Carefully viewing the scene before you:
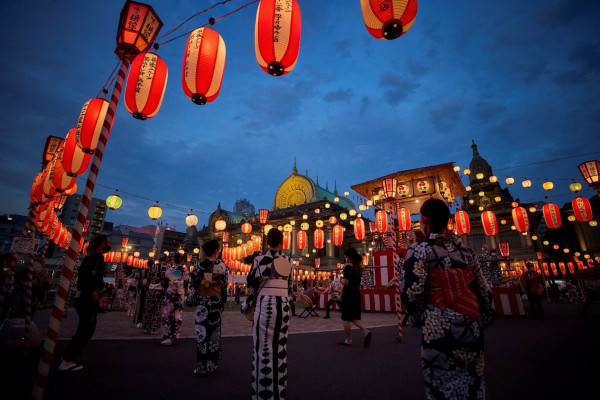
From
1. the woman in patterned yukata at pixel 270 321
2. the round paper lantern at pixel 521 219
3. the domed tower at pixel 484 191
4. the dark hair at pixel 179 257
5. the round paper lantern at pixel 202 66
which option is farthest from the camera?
the domed tower at pixel 484 191

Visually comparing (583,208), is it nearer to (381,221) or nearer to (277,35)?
(381,221)

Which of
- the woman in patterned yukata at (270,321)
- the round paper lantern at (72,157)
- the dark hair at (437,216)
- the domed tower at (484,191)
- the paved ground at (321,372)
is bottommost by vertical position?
the paved ground at (321,372)

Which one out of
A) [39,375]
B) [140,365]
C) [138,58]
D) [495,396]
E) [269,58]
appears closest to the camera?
[39,375]

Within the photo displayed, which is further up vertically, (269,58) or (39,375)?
(269,58)

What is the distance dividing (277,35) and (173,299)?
20.4 feet

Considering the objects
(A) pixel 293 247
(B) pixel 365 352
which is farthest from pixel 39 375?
(A) pixel 293 247

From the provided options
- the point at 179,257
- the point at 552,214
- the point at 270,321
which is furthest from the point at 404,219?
the point at 270,321

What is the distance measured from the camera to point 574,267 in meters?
25.9

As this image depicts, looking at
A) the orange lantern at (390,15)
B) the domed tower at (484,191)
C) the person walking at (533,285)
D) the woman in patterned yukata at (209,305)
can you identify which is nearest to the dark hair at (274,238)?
the woman in patterned yukata at (209,305)

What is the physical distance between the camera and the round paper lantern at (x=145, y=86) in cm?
558

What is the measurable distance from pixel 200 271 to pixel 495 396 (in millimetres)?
4168

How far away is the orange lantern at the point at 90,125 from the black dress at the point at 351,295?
251 inches

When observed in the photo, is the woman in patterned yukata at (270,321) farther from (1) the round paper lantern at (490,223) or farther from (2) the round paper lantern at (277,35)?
A: (1) the round paper lantern at (490,223)

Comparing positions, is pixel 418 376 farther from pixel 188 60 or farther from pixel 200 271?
pixel 188 60
